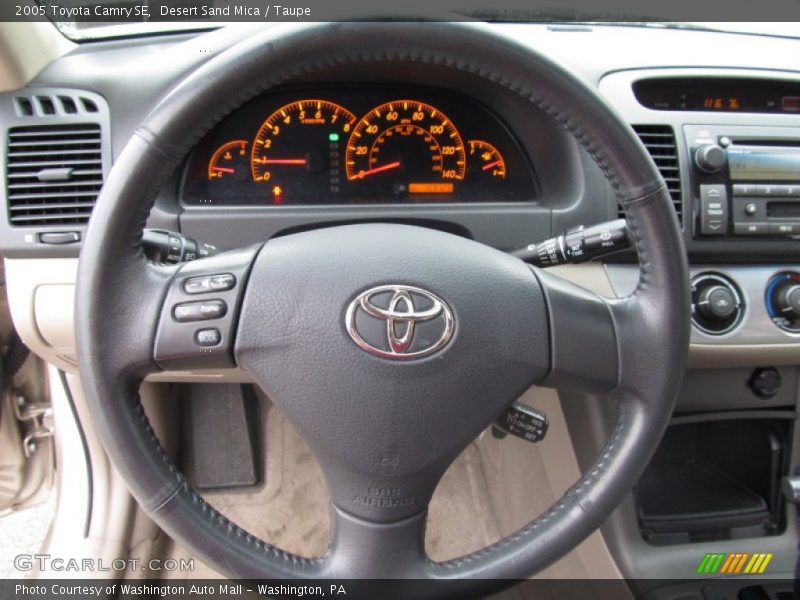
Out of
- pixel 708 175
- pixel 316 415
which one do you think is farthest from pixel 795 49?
pixel 316 415

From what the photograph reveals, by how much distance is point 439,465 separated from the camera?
85 cm

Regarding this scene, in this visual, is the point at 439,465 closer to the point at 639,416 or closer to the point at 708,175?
the point at 639,416

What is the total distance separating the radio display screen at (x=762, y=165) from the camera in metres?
1.25

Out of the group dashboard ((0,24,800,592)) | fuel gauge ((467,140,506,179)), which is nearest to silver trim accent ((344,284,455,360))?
dashboard ((0,24,800,592))

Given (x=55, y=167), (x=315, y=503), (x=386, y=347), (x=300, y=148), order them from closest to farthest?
(x=386, y=347), (x=55, y=167), (x=300, y=148), (x=315, y=503)

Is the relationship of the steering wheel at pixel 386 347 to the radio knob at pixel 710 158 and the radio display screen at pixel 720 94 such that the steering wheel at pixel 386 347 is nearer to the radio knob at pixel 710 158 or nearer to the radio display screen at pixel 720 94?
the radio knob at pixel 710 158

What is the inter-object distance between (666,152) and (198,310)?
0.93m

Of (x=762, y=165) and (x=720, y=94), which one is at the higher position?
(x=720, y=94)

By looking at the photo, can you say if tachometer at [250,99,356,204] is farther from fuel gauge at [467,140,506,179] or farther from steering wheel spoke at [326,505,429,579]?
steering wheel spoke at [326,505,429,579]

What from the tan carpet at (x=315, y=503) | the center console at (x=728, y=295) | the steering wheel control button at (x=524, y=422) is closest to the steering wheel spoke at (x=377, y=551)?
the steering wheel control button at (x=524, y=422)

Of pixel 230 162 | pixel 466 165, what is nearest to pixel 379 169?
pixel 466 165

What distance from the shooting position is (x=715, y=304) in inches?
48.7

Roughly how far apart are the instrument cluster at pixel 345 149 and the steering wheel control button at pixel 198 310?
55 centimetres

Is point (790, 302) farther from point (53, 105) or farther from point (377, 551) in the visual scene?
point (53, 105)
